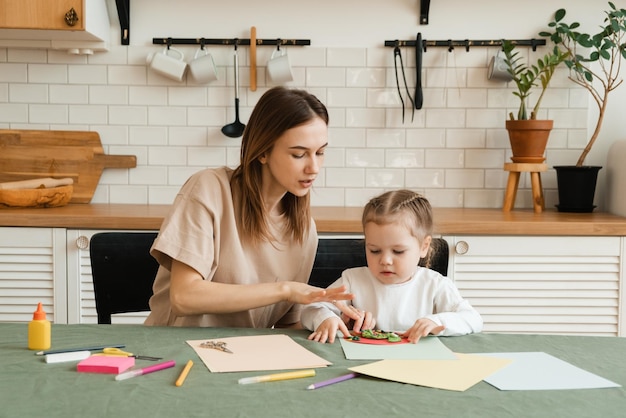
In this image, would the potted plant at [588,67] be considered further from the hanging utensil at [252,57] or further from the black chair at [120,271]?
the black chair at [120,271]

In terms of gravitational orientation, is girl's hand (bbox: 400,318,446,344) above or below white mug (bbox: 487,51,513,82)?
below

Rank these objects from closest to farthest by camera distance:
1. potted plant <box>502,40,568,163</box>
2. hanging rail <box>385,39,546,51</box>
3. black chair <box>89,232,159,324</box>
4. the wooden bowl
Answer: black chair <box>89,232,159,324</box>
the wooden bowl
potted plant <box>502,40,568,163</box>
hanging rail <box>385,39,546,51</box>

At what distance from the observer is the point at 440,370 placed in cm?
150

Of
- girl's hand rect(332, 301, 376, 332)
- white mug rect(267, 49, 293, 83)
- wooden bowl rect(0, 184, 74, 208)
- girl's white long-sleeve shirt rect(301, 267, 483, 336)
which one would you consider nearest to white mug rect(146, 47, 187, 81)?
white mug rect(267, 49, 293, 83)

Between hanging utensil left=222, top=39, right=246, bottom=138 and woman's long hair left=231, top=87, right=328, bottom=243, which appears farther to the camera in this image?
hanging utensil left=222, top=39, right=246, bottom=138

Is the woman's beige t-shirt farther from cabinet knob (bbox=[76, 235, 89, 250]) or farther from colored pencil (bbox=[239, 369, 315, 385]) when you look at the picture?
cabinet knob (bbox=[76, 235, 89, 250])

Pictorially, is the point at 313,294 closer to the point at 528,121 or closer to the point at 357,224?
the point at 357,224

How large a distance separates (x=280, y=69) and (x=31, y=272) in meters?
1.41

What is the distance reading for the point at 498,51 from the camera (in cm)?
382

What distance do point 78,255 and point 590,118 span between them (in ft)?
8.05

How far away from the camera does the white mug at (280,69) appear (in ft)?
12.1

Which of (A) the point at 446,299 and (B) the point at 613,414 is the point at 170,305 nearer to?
(A) the point at 446,299

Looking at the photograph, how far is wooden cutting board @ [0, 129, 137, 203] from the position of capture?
3.80 metres

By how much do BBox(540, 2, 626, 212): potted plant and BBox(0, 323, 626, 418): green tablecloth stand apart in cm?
215
